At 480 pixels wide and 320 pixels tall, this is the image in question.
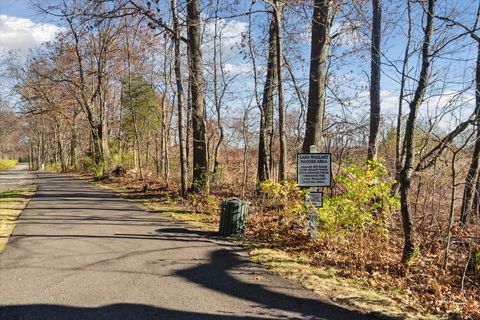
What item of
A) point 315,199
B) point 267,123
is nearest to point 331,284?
point 315,199

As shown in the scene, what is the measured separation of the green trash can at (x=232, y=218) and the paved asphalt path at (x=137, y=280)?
40 centimetres

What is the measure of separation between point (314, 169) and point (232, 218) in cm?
227

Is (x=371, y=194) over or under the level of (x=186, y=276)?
over

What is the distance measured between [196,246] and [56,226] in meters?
4.06

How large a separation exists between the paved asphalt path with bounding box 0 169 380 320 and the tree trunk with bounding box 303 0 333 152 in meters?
3.50

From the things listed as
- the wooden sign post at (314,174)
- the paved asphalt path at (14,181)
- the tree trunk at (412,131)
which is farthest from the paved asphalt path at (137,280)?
the paved asphalt path at (14,181)

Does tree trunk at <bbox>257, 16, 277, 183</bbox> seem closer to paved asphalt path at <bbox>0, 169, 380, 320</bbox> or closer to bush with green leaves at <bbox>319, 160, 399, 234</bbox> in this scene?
paved asphalt path at <bbox>0, 169, 380, 320</bbox>

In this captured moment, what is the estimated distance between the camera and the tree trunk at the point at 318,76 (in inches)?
373

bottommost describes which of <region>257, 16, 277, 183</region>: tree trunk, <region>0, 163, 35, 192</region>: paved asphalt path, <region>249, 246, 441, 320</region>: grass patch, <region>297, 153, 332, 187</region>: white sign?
<region>249, 246, 441, 320</region>: grass patch

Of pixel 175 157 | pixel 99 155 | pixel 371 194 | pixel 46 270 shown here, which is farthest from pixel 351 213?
pixel 99 155

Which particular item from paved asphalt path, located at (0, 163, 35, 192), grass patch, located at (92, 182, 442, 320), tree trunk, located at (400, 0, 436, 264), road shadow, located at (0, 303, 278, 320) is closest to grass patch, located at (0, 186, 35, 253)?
road shadow, located at (0, 303, 278, 320)

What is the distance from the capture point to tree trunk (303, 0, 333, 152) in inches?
373

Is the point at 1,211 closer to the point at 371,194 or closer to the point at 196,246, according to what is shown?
the point at 196,246

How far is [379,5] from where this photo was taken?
12.2 meters
